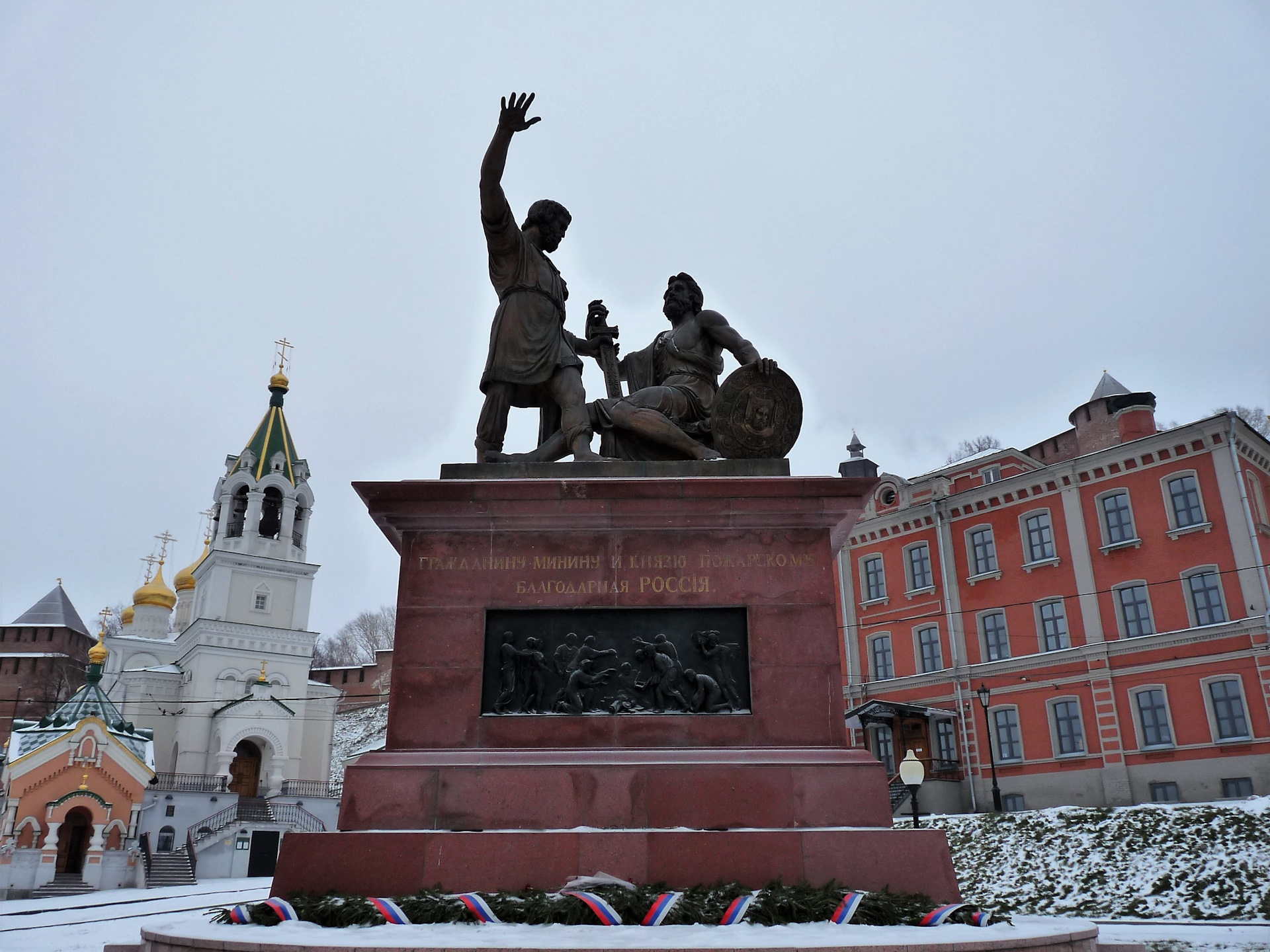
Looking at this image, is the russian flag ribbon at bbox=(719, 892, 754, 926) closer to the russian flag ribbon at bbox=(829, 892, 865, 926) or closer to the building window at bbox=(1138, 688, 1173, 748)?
the russian flag ribbon at bbox=(829, 892, 865, 926)

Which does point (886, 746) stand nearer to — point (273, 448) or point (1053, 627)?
point (1053, 627)

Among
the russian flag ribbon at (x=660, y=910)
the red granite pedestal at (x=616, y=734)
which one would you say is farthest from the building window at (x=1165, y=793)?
the russian flag ribbon at (x=660, y=910)

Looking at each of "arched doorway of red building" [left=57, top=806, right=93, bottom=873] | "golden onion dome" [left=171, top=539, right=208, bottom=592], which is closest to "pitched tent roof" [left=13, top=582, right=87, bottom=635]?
"golden onion dome" [left=171, top=539, right=208, bottom=592]

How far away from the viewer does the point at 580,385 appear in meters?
9.68

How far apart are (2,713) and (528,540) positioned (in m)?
76.8

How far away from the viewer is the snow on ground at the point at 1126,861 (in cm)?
1709

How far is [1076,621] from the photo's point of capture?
34312mm

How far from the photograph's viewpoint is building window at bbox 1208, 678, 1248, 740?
97.8 ft

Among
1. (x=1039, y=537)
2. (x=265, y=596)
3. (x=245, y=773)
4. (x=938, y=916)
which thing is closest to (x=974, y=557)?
(x=1039, y=537)

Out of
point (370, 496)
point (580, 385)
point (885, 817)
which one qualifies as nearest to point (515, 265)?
point (580, 385)

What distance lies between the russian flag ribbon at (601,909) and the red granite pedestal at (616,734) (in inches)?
33.1

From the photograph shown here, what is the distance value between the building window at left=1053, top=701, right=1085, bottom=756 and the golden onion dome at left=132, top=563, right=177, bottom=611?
5230cm

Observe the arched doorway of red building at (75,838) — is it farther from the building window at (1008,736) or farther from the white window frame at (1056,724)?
the white window frame at (1056,724)

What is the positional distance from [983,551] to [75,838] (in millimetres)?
33939
